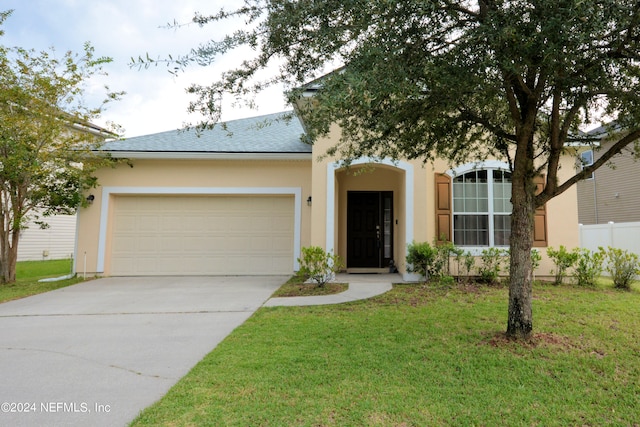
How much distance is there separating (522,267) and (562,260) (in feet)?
16.7

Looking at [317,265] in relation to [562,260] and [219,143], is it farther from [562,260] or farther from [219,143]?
[562,260]

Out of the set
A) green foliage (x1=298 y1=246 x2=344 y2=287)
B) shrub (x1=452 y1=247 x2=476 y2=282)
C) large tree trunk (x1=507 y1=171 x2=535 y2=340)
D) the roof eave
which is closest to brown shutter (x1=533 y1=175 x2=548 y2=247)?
shrub (x1=452 y1=247 x2=476 y2=282)

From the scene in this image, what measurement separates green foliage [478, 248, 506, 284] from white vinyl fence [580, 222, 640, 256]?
4134mm

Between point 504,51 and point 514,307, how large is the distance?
283 cm

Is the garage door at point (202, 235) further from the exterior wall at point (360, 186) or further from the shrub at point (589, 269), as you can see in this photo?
the shrub at point (589, 269)

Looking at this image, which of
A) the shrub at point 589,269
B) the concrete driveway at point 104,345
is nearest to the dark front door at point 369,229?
the concrete driveway at point 104,345

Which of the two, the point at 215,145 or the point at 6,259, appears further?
the point at 215,145

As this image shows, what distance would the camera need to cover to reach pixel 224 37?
3889 mm

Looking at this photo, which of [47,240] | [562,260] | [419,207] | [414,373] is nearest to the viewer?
[414,373]

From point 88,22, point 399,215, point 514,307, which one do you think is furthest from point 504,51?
point 88,22

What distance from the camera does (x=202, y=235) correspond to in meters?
10.2

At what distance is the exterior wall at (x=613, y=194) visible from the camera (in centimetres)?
1409

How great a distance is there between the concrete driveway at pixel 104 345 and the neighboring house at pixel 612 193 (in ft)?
47.8

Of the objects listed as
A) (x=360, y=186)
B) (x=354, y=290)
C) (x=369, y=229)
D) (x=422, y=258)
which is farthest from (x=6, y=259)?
(x=422, y=258)
